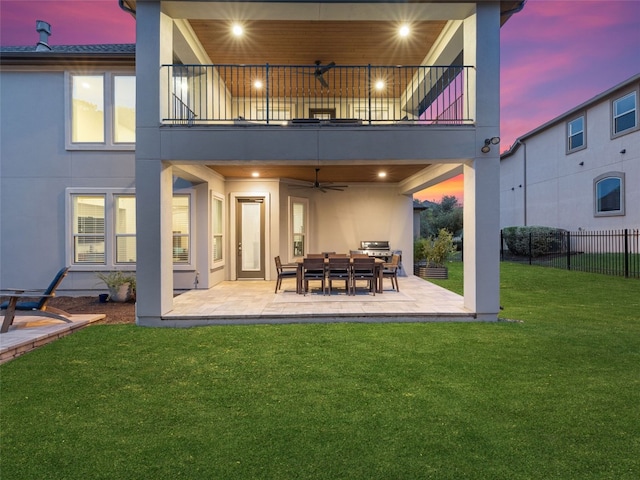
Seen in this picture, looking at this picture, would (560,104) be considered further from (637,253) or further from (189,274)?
(189,274)

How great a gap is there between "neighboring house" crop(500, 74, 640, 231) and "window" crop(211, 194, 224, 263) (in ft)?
58.2

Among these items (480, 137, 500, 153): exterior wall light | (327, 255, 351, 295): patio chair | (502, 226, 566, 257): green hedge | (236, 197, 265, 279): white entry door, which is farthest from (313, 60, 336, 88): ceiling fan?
(502, 226, 566, 257): green hedge

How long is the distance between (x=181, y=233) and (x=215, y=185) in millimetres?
1809

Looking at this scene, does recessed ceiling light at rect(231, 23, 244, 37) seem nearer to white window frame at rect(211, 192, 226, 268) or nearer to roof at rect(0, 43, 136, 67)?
roof at rect(0, 43, 136, 67)

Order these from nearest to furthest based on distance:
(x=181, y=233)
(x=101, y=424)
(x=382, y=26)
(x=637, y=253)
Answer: (x=101, y=424)
(x=382, y=26)
(x=181, y=233)
(x=637, y=253)

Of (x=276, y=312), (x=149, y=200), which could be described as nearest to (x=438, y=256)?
(x=276, y=312)

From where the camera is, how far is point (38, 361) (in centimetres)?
446

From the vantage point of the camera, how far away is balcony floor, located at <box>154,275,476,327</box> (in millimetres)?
6309

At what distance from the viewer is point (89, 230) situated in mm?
9055

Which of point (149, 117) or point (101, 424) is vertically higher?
point (149, 117)

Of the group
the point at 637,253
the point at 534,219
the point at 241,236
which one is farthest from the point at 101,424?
the point at 534,219

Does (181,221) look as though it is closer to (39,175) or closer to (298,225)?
(39,175)

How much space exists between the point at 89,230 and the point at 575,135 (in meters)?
23.4

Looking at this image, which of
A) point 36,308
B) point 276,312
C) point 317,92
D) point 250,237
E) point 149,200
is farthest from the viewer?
point 250,237
